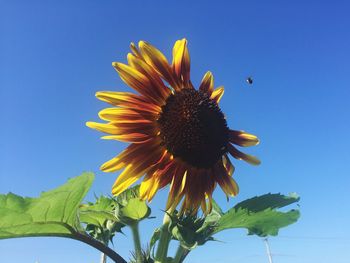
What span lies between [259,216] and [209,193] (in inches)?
10.5

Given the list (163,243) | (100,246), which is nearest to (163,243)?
(163,243)

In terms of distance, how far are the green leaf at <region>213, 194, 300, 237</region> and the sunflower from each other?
0.12 meters

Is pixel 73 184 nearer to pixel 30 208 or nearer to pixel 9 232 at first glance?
pixel 30 208

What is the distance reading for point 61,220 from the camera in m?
1.81

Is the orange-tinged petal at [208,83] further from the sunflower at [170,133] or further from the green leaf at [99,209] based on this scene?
the green leaf at [99,209]

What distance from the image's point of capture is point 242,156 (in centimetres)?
243

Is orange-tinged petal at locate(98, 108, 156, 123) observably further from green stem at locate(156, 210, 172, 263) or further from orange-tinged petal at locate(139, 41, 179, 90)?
green stem at locate(156, 210, 172, 263)

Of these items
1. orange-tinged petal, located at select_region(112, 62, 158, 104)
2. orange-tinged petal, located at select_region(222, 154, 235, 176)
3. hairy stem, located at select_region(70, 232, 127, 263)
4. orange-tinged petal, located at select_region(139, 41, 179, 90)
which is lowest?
hairy stem, located at select_region(70, 232, 127, 263)

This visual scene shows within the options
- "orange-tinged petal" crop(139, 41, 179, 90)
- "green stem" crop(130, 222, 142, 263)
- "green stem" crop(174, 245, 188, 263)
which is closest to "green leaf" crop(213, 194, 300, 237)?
"green stem" crop(174, 245, 188, 263)

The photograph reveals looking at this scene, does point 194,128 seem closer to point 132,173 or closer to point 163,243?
point 132,173

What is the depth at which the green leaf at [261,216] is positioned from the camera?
2070 millimetres

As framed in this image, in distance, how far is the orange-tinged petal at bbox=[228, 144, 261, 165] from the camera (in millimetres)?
2396

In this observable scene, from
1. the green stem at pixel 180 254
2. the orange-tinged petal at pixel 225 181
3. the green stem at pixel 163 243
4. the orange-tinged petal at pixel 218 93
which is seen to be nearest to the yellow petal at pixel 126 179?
the green stem at pixel 163 243

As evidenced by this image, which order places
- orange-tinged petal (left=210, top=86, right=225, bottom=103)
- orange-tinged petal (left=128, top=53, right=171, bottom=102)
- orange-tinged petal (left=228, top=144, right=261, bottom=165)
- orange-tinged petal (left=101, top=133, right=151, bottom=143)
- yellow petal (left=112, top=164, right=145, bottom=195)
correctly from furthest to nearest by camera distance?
orange-tinged petal (left=210, top=86, right=225, bottom=103) → orange-tinged petal (left=228, top=144, right=261, bottom=165) → orange-tinged petal (left=128, top=53, right=171, bottom=102) → orange-tinged petal (left=101, top=133, right=151, bottom=143) → yellow petal (left=112, top=164, right=145, bottom=195)
